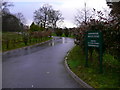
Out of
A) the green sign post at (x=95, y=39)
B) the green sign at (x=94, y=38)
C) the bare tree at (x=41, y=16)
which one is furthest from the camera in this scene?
the bare tree at (x=41, y=16)

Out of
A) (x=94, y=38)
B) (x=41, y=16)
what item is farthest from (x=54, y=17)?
(x=94, y=38)

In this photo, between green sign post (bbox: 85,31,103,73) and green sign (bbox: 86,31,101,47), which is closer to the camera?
green sign post (bbox: 85,31,103,73)

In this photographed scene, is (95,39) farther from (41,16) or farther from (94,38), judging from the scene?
(41,16)

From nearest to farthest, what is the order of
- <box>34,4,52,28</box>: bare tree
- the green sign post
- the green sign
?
the green sign post → the green sign → <box>34,4,52,28</box>: bare tree

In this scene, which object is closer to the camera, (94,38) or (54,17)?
(94,38)

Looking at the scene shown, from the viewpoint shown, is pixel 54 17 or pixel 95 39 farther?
pixel 54 17

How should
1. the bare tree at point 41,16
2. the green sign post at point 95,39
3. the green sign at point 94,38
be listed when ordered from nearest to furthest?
1. the green sign post at point 95,39
2. the green sign at point 94,38
3. the bare tree at point 41,16

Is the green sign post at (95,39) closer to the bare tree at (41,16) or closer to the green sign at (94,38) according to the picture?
the green sign at (94,38)

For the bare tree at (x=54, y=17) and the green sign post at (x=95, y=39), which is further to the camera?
the bare tree at (x=54, y=17)

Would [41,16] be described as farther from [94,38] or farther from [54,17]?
[94,38]

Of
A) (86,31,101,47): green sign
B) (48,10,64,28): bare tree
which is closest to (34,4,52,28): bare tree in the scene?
(48,10,64,28): bare tree

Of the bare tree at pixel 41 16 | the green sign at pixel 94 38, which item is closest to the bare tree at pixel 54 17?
the bare tree at pixel 41 16

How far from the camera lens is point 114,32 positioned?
30.0 ft

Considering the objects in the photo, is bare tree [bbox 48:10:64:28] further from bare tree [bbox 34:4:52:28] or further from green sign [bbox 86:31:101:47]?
green sign [bbox 86:31:101:47]
